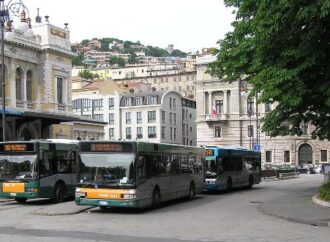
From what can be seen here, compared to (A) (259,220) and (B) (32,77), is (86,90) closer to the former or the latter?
(B) (32,77)

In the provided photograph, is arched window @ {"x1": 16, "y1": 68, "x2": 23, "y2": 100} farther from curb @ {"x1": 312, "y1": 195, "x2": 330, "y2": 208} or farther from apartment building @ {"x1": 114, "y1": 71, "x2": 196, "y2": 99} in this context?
apartment building @ {"x1": 114, "y1": 71, "x2": 196, "y2": 99}

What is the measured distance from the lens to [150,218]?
1855 cm

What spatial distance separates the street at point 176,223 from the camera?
13.8 metres

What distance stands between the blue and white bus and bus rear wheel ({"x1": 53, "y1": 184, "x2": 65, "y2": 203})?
9019mm

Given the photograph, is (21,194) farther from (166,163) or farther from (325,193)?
(325,193)

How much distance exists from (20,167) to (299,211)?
1124 cm

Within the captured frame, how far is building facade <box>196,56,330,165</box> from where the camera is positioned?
336ft

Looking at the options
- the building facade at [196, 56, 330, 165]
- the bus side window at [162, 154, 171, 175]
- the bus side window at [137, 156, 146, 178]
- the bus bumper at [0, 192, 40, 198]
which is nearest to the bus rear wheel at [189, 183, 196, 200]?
the bus side window at [162, 154, 171, 175]

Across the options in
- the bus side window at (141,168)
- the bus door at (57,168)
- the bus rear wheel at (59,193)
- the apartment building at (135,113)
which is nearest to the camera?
the bus side window at (141,168)

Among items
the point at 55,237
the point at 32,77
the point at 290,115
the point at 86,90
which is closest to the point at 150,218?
the point at 55,237

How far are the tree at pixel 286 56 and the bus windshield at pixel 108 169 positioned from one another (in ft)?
17.0

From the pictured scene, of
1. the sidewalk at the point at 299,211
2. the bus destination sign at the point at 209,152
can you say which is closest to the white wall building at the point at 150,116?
the bus destination sign at the point at 209,152

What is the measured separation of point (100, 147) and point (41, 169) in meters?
4.60

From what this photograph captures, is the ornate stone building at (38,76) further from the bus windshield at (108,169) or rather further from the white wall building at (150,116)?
the white wall building at (150,116)
